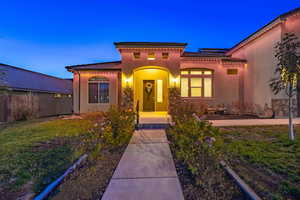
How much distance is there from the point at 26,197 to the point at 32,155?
86.2 inches

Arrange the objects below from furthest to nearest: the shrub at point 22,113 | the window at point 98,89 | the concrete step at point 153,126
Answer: the shrub at point 22,113
the window at point 98,89
the concrete step at point 153,126

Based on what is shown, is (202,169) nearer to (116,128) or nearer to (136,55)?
(116,128)

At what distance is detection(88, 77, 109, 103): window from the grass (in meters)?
8.77

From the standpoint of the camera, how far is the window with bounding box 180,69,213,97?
446 inches

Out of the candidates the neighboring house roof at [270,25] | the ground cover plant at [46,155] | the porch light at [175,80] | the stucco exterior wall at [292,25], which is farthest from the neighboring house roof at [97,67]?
the stucco exterior wall at [292,25]

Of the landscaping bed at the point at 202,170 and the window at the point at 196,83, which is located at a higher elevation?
the window at the point at 196,83

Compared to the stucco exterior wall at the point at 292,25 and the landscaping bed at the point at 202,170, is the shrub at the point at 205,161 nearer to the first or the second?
the landscaping bed at the point at 202,170

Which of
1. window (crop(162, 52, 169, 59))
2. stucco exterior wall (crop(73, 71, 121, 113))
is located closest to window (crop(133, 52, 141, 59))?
window (crop(162, 52, 169, 59))

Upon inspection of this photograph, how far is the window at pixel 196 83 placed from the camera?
11328 millimetres

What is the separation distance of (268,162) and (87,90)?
11162 millimetres

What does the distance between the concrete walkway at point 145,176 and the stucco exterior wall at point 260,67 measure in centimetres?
873

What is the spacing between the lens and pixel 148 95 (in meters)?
11.5

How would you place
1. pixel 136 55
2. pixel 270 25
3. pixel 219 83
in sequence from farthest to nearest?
pixel 219 83 → pixel 136 55 → pixel 270 25

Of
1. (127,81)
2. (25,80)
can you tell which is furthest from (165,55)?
(25,80)
